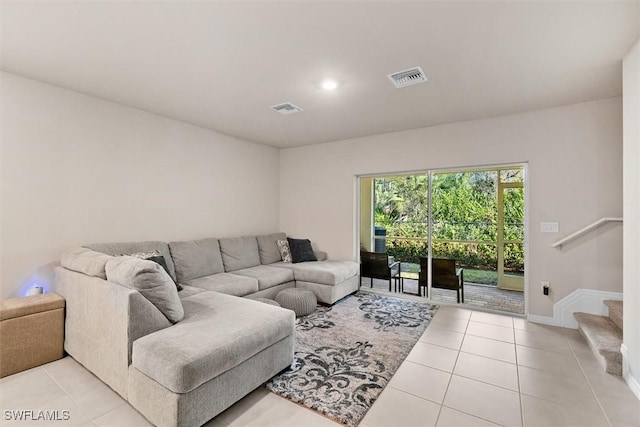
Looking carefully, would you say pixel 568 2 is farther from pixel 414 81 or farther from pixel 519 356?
pixel 519 356

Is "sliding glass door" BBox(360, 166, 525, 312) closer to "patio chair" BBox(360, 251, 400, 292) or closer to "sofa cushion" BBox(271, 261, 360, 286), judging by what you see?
"patio chair" BBox(360, 251, 400, 292)

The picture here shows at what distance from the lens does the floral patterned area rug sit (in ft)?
6.55

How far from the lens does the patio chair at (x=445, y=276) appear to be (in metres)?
4.14

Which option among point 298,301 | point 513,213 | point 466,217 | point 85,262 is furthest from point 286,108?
point 513,213

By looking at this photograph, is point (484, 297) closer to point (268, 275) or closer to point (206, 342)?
point (268, 275)

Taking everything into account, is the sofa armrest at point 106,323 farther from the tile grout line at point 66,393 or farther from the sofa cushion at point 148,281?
the tile grout line at point 66,393

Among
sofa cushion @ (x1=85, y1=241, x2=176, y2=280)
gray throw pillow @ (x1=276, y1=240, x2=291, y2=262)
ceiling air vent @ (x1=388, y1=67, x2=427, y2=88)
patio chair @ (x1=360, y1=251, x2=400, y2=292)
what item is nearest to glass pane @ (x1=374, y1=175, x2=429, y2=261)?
patio chair @ (x1=360, y1=251, x2=400, y2=292)

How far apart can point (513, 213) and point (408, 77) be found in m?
2.83

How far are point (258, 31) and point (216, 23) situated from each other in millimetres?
282

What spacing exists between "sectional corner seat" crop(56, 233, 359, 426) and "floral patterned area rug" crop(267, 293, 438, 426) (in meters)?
0.23

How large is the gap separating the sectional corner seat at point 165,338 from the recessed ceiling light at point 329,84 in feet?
7.18

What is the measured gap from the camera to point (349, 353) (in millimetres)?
→ 2645

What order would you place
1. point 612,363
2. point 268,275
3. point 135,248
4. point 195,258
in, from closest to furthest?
point 612,363
point 135,248
point 195,258
point 268,275

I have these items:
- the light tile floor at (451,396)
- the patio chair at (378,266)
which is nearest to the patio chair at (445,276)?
the patio chair at (378,266)
